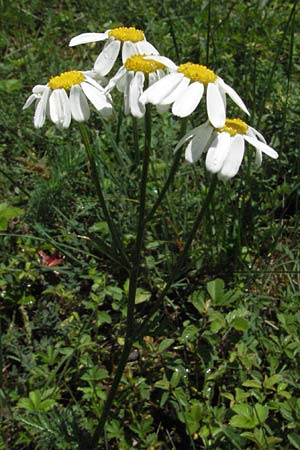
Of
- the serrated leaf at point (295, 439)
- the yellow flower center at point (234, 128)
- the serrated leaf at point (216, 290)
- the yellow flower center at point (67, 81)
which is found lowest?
the serrated leaf at point (295, 439)

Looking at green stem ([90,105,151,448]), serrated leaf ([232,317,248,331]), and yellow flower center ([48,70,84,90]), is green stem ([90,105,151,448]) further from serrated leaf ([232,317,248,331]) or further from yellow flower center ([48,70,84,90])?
serrated leaf ([232,317,248,331])

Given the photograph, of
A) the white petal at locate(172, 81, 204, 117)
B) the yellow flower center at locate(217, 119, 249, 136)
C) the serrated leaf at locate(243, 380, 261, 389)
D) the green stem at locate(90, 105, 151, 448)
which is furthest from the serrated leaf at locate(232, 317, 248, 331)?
the white petal at locate(172, 81, 204, 117)

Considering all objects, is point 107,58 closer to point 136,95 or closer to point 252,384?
point 136,95

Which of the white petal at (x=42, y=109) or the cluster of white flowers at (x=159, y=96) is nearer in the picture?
the cluster of white flowers at (x=159, y=96)

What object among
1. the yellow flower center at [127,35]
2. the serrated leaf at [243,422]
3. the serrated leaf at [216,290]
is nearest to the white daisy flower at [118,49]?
the yellow flower center at [127,35]

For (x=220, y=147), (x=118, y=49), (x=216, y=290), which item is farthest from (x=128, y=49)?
(x=216, y=290)

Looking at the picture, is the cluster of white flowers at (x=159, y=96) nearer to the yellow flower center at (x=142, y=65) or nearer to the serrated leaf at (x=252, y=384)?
the yellow flower center at (x=142, y=65)
